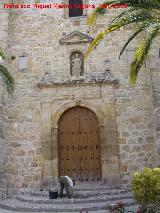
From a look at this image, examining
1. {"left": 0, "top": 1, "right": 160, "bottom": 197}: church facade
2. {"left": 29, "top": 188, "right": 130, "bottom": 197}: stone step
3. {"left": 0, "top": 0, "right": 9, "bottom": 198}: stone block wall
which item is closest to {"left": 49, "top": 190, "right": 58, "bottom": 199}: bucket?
{"left": 29, "top": 188, "right": 130, "bottom": 197}: stone step

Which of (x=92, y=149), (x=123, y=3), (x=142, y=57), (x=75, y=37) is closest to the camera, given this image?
(x=123, y=3)

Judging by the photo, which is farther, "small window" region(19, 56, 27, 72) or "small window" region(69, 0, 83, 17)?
"small window" region(69, 0, 83, 17)

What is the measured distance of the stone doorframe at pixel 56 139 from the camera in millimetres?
11805

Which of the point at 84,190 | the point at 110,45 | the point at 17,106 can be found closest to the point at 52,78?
the point at 17,106

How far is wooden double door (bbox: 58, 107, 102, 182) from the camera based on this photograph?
12.2 m

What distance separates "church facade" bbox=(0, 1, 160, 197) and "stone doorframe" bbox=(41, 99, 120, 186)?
0.03 metres

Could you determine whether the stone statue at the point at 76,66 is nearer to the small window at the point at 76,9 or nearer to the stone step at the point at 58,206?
the small window at the point at 76,9

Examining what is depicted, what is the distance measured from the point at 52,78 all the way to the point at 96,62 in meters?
1.79

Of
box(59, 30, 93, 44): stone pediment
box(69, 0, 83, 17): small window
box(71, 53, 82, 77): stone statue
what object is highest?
box(69, 0, 83, 17): small window

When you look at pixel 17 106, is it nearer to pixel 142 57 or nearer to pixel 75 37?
pixel 75 37

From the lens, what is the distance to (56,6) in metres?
13.6

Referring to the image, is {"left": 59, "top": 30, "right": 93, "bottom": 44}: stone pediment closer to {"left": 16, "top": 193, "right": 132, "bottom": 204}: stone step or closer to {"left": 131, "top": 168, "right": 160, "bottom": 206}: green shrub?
{"left": 16, "top": 193, "right": 132, "bottom": 204}: stone step

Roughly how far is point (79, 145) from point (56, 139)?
0.87 metres

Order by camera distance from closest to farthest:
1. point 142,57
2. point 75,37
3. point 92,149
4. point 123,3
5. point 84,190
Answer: point 123,3 < point 142,57 < point 84,190 < point 92,149 < point 75,37
